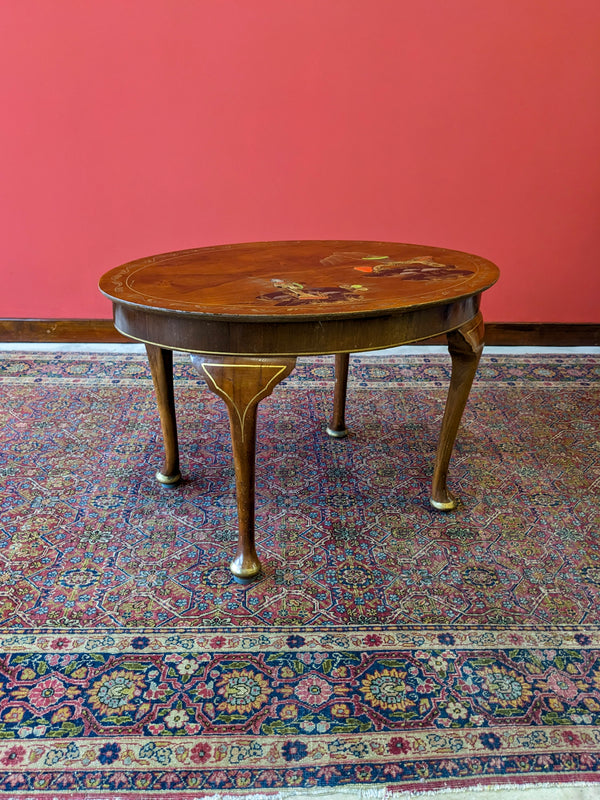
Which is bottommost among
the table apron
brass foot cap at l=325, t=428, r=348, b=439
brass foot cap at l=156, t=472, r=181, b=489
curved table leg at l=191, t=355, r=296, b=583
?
brass foot cap at l=325, t=428, r=348, b=439

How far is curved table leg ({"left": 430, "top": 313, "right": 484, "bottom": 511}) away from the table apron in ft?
1.06

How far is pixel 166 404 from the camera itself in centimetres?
224

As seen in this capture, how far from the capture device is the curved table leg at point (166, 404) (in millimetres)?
2145

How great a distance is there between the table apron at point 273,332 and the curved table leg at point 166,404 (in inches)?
16.5

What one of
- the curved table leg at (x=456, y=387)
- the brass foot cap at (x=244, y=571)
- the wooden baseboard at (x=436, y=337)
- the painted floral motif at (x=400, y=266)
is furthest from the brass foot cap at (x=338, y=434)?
the wooden baseboard at (x=436, y=337)

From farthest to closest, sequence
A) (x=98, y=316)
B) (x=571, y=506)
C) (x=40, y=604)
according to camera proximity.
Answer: (x=98, y=316), (x=571, y=506), (x=40, y=604)

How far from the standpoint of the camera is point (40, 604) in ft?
5.80

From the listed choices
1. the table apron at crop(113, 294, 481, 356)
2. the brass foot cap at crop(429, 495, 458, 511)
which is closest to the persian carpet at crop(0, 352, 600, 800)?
the brass foot cap at crop(429, 495, 458, 511)

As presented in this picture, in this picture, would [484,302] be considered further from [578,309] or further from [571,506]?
[571,506]

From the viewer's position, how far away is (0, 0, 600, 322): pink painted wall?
3281 millimetres

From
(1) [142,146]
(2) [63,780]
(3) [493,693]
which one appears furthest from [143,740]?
(1) [142,146]

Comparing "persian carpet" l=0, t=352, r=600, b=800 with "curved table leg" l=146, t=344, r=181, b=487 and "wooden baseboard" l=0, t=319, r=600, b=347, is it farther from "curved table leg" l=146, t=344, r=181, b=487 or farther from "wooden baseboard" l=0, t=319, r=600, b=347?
"wooden baseboard" l=0, t=319, r=600, b=347

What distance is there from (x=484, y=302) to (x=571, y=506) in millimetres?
1880

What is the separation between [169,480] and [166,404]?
339mm
